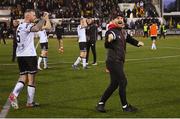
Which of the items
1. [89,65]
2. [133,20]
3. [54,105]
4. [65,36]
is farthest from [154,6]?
[54,105]

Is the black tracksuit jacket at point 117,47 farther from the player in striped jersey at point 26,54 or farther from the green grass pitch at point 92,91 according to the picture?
the player in striped jersey at point 26,54

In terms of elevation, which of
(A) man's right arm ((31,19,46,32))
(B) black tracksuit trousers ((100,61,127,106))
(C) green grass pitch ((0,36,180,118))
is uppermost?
(A) man's right arm ((31,19,46,32))

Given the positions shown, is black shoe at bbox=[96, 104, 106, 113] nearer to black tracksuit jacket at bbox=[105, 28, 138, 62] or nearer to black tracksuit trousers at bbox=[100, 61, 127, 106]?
black tracksuit trousers at bbox=[100, 61, 127, 106]

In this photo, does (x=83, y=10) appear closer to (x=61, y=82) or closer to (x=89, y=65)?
(x=89, y=65)

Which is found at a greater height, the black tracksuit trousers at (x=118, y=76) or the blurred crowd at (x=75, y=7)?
the blurred crowd at (x=75, y=7)

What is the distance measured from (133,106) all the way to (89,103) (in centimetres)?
114

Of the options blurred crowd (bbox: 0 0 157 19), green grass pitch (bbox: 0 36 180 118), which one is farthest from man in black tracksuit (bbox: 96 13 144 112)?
blurred crowd (bbox: 0 0 157 19)

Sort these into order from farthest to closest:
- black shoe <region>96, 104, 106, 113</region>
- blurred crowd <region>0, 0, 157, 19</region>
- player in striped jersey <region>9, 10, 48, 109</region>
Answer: blurred crowd <region>0, 0, 157, 19</region>
player in striped jersey <region>9, 10, 48, 109</region>
black shoe <region>96, 104, 106, 113</region>

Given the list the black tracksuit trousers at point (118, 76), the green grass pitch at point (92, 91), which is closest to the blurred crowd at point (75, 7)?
the green grass pitch at point (92, 91)

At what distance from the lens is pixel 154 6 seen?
224ft

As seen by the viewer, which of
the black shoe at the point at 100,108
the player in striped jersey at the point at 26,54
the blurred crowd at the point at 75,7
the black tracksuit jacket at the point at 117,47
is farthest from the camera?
the blurred crowd at the point at 75,7

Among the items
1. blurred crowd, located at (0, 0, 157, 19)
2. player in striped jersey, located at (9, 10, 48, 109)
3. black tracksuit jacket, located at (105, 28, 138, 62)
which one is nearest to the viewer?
black tracksuit jacket, located at (105, 28, 138, 62)

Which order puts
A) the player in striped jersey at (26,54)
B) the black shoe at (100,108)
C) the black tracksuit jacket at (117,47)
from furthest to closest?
the player in striped jersey at (26,54)
the black shoe at (100,108)
the black tracksuit jacket at (117,47)

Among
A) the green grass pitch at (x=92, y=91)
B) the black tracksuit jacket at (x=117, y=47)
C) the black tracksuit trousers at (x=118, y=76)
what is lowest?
the green grass pitch at (x=92, y=91)
